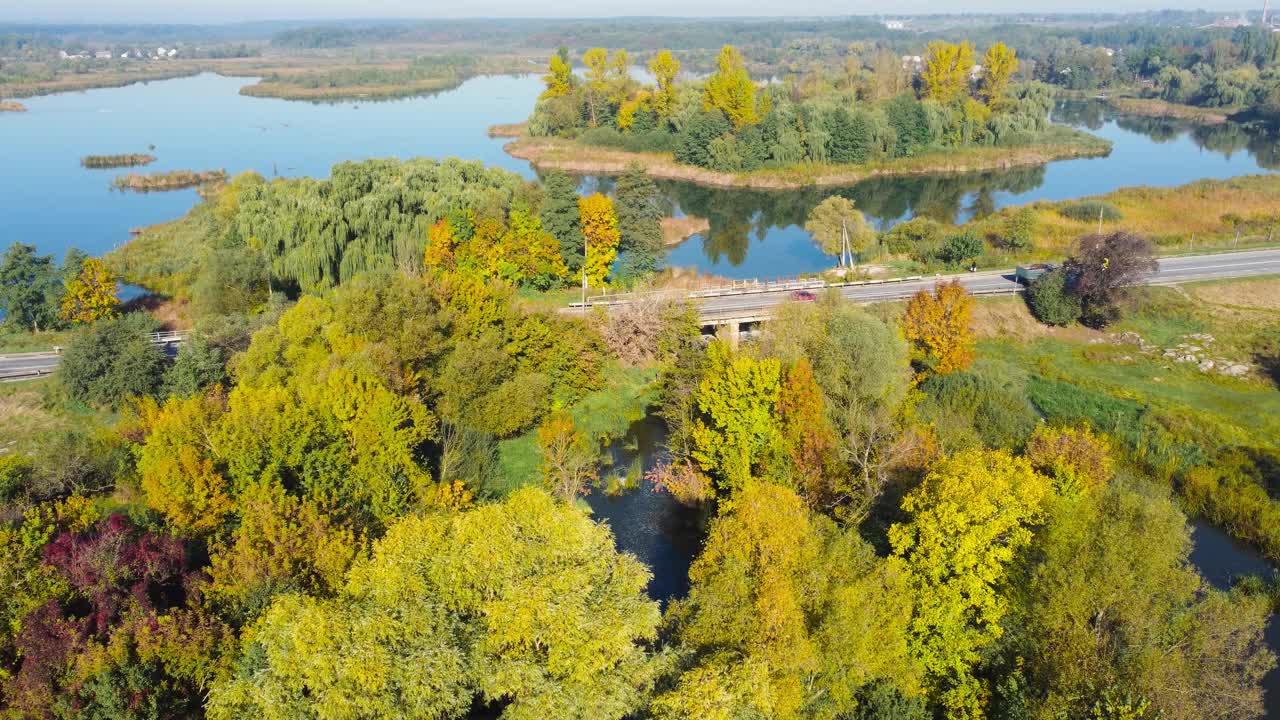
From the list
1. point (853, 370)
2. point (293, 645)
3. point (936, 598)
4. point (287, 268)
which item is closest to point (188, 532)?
point (293, 645)

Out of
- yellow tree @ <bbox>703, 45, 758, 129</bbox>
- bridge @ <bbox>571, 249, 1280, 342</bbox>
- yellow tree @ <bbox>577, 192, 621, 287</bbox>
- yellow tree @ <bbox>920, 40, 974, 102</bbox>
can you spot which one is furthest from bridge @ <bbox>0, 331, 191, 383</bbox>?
yellow tree @ <bbox>920, 40, 974, 102</bbox>

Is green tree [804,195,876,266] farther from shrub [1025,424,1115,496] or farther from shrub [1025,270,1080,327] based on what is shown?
shrub [1025,424,1115,496]

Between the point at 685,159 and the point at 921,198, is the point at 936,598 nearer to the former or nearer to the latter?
the point at 921,198

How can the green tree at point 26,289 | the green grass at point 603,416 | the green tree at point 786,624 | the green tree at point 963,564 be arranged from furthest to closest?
1. the green tree at point 26,289
2. the green grass at point 603,416
3. the green tree at point 963,564
4. the green tree at point 786,624

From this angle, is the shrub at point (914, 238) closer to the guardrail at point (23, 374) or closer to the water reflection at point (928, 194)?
the water reflection at point (928, 194)

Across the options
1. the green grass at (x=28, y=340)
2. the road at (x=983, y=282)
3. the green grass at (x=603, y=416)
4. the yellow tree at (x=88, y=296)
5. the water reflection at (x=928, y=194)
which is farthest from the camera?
the water reflection at (x=928, y=194)

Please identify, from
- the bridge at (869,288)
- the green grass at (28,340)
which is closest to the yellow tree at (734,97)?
the bridge at (869,288)

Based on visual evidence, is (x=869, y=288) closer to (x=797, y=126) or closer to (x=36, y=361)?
(x=36, y=361)

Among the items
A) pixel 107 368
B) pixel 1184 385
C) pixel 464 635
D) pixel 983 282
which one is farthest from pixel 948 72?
pixel 464 635
